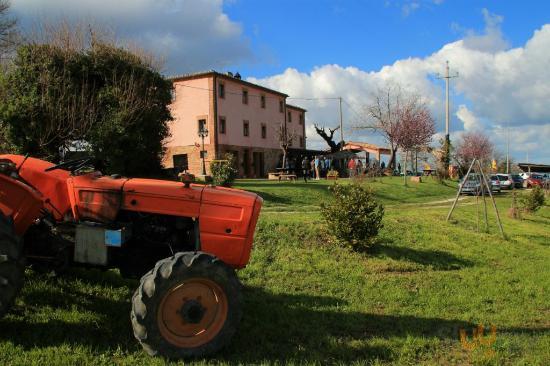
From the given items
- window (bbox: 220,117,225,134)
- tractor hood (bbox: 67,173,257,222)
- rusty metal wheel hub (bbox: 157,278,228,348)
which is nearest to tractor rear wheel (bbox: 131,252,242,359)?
rusty metal wheel hub (bbox: 157,278,228,348)

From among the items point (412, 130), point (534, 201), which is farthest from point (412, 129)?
point (534, 201)

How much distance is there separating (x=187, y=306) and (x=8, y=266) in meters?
1.47

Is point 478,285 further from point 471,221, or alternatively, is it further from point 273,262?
point 471,221

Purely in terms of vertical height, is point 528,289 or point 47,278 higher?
point 47,278

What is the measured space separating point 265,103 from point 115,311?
44142 millimetres

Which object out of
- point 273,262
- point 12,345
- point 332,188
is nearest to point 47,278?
point 12,345

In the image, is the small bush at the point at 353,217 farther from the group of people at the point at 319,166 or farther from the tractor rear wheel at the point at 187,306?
the group of people at the point at 319,166

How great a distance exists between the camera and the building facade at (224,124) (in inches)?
1588

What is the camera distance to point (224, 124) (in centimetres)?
4166

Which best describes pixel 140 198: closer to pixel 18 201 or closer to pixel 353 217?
pixel 18 201

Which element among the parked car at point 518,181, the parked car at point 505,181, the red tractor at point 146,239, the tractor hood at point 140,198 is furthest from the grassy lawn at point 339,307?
the parked car at point 518,181

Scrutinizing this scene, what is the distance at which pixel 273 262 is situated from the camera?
342 inches

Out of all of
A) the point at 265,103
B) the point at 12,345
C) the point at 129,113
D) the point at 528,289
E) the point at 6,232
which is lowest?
the point at 528,289

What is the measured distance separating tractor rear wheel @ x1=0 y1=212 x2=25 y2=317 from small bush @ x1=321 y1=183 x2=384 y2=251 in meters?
6.50
